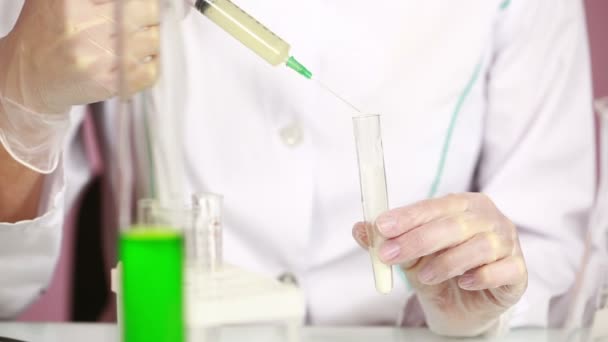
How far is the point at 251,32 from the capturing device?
2.31 feet

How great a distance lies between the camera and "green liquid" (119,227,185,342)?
1.22ft

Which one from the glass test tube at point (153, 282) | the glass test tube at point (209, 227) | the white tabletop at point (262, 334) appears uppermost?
the glass test tube at point (209, 227)

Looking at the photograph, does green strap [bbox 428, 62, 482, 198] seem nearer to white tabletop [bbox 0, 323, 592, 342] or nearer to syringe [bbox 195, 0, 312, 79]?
white tabletop [bbox 0, 323, 592, 342]

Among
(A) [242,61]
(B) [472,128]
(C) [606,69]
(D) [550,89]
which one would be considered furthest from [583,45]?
(A) [242,61]

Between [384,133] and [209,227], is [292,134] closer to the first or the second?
[384,133]

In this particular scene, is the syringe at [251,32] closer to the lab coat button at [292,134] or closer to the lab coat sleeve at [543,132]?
the lab coat button at [292,134]

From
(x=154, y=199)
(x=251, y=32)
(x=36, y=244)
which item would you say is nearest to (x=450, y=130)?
(x=251, y=32)

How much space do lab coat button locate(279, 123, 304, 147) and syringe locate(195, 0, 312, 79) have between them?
31cm

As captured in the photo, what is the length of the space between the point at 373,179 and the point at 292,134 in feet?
1.11

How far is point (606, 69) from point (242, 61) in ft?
2.54

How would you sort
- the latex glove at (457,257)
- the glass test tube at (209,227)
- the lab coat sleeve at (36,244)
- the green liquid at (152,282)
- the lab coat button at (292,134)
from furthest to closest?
the lab coat button at (292,134) < the lab coat sleeve at (36,244) < the latex glove at (457,257) < the glass test tube at (209,227) < the green liquid at (152,282)

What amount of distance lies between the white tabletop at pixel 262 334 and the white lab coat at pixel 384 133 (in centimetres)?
13

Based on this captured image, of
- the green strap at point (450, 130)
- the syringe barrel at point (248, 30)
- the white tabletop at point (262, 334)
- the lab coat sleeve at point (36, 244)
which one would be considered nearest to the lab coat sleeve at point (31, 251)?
the lab coat sleeve at point (36, 244)

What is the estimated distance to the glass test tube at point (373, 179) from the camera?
68 centimetres
